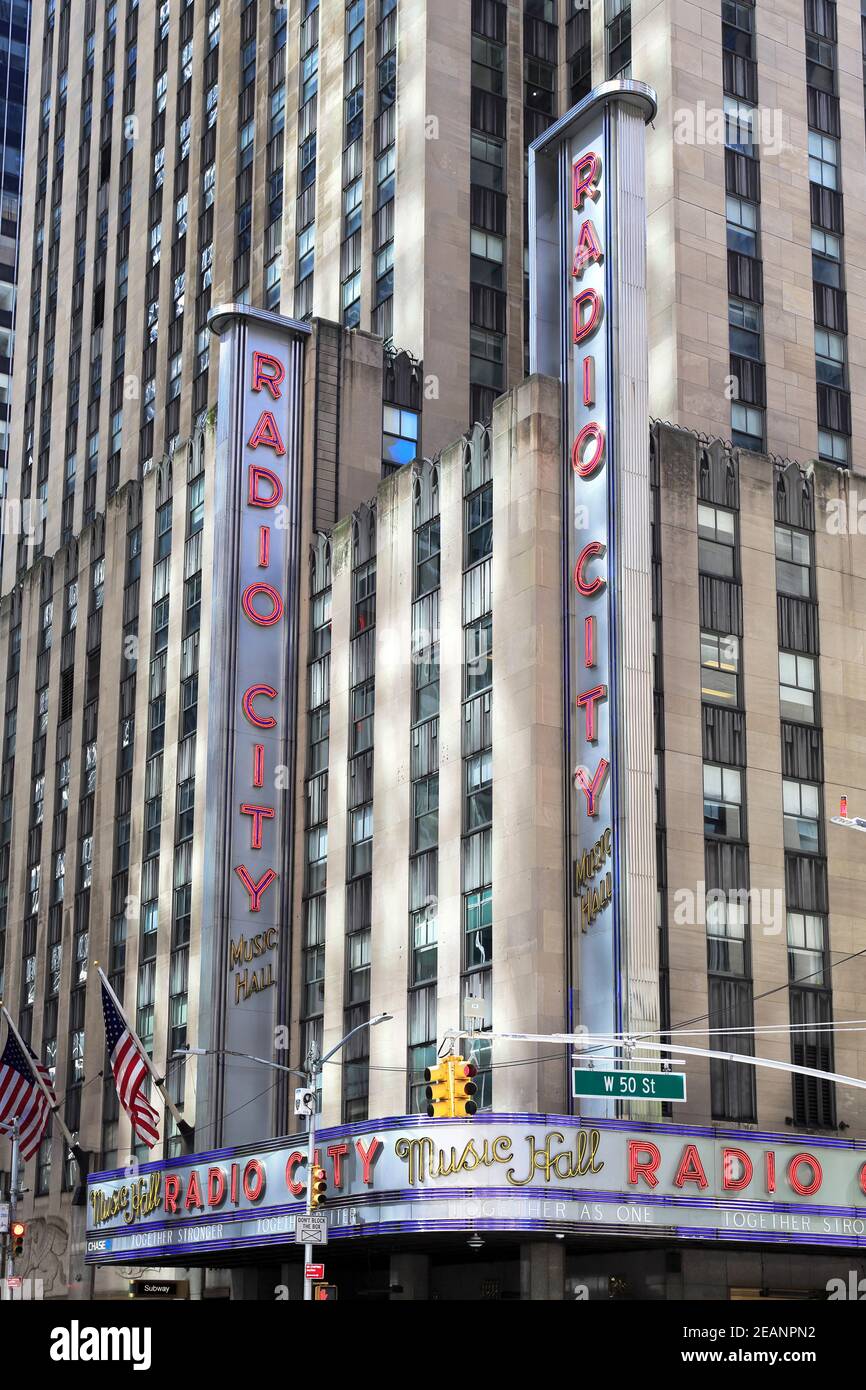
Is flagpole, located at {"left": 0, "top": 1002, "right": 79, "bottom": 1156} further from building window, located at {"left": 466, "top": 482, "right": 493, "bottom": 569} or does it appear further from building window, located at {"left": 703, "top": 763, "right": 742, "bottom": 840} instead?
building window, located at {"left": 703, "top": 763, "right": 742, "bottom": 840}

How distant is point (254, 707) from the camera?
64000 millimetres

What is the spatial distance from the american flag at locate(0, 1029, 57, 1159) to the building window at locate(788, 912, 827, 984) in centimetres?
2862

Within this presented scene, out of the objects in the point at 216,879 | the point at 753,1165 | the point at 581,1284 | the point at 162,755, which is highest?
the point at 162,755

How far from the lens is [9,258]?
149 m

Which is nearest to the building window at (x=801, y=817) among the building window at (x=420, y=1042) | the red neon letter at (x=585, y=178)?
the building window at (x=420, y=1042)

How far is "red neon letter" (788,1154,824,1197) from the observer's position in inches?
1848

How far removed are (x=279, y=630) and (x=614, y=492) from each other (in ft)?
59.0

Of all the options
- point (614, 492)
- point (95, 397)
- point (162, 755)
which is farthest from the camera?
point (95, 397)

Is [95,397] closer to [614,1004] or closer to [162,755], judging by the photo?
[162,755]

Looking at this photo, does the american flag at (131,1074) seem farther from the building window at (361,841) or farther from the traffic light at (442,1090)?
the traffic light at (442,1090)

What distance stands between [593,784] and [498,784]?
319cm

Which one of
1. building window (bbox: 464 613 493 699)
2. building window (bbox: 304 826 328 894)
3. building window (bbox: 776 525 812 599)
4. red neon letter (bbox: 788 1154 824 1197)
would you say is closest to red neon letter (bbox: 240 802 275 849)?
building window (bbox: 304 826 328 894)

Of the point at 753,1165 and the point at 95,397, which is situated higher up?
the point at 95,397
